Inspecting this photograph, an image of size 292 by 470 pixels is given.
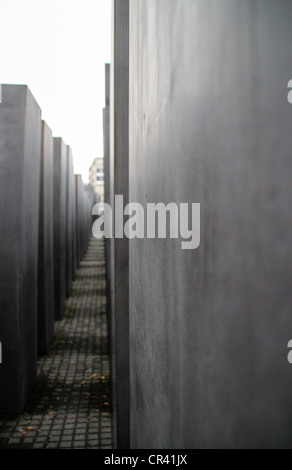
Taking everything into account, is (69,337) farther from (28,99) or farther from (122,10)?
(122,10)

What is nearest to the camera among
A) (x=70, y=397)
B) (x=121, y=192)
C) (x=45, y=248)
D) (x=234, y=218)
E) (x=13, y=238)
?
(x=234, y=218)

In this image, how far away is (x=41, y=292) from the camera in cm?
902

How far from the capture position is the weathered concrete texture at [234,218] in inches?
29.5

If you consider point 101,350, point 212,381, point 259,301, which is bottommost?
point 101,350

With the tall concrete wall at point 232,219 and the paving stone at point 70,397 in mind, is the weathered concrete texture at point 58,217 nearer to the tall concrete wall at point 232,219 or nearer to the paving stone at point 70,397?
the paving stone at point 70,397

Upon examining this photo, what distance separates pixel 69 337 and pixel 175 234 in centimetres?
985

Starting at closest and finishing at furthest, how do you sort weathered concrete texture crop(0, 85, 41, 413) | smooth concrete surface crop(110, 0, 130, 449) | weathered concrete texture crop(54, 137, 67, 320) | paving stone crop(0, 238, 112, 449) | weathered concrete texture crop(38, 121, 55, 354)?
smooth concrete surface crop(110, 0, 130, 449) → paving stone crop(0, 238, 112, 449) → weathered concrete texture crop(0, 85, 41, 413) → weathered concrete texture crop(38, 121, 55, 354) → weathered concrete texture crop(54, 137, 67, 320)

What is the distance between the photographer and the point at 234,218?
826 millimetres

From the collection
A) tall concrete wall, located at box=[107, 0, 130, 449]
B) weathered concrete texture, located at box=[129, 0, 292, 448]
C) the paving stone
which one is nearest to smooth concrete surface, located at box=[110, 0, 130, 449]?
tall concrete wall, located at box=[107, 0, 130, 449]

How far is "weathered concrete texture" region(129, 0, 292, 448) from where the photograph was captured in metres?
0.75

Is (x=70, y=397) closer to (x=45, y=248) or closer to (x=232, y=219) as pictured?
(x=45, y=248)

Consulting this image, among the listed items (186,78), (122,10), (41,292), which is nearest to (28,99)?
(122,10)

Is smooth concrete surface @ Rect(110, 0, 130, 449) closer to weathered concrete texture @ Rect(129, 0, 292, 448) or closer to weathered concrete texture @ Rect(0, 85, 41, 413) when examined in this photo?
weathered concrete texture @ Rect(0, 85, 41, 413)

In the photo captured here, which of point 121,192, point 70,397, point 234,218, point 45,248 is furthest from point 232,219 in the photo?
point 45,248
